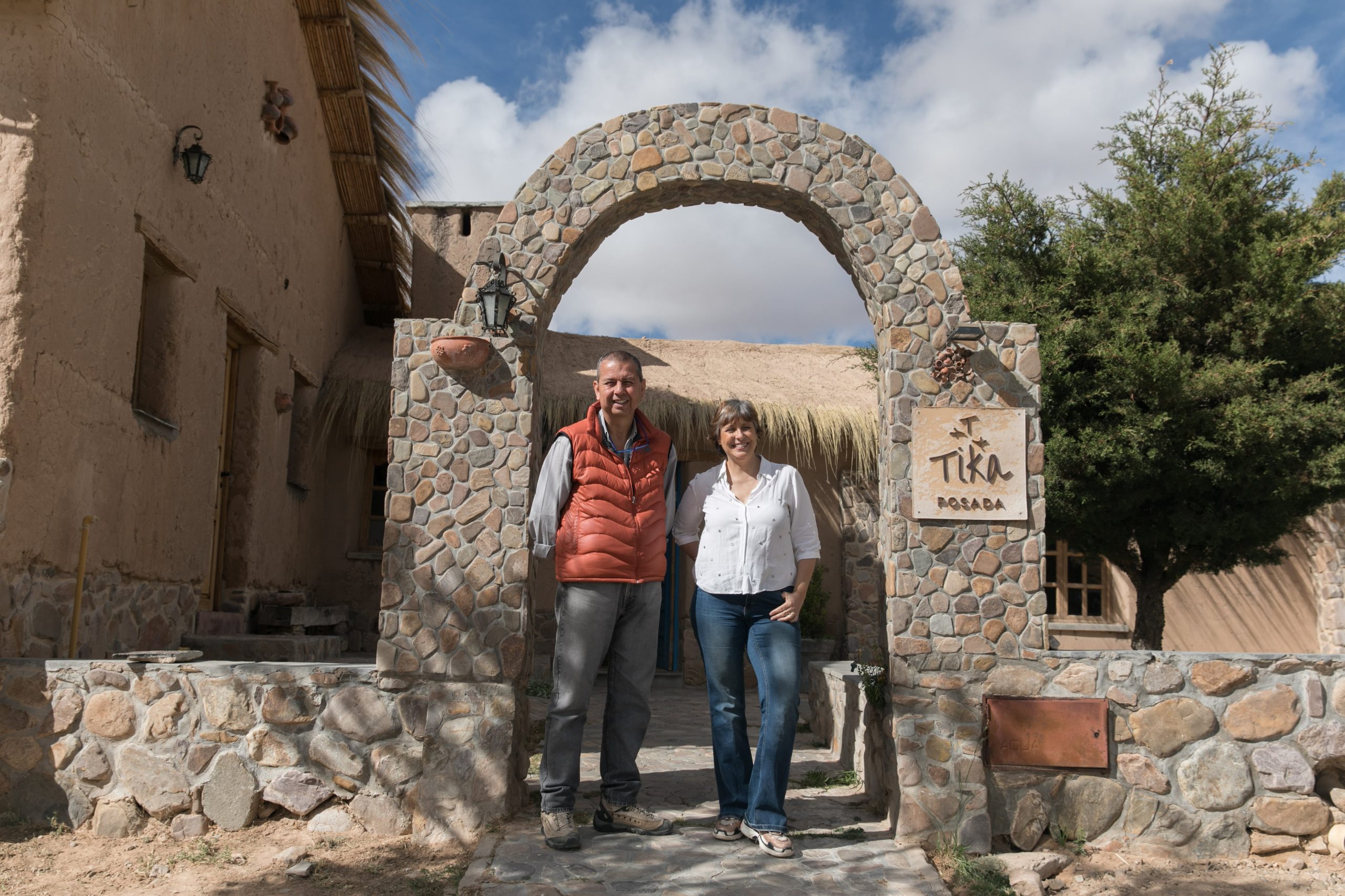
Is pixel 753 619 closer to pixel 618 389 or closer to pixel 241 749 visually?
pixel 618 389

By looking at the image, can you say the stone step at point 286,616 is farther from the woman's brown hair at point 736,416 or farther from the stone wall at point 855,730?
the woman's brown hair at point 736,416

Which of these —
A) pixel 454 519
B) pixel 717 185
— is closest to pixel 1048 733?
pixel 454 519

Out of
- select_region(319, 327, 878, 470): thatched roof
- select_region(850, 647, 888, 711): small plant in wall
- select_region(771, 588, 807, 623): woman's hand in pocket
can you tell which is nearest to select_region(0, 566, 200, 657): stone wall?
select_region(319, 327, 878, 470): thatched roof

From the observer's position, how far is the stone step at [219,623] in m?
6.66

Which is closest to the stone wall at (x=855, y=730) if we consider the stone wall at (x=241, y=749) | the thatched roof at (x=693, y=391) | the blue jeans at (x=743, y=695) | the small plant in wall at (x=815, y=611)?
the blue jeans at (x=743, y=695)

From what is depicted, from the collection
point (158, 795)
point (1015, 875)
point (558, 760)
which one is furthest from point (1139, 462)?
point (158, 795)

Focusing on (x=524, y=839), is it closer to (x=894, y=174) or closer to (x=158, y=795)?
(x=158, y=795)

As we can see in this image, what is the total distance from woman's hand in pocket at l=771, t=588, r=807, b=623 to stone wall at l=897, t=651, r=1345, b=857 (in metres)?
0.72

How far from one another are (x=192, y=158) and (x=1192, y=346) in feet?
25.0

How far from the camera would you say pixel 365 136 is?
919 cm

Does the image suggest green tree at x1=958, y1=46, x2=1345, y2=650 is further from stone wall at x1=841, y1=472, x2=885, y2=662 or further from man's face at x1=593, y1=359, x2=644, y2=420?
man's face at x1=593, y1=359, x2=644, y2=420

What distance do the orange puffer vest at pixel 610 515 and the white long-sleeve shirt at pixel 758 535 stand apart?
0.17 m

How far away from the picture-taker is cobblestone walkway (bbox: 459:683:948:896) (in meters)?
3.34

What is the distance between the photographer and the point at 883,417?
441 cm
